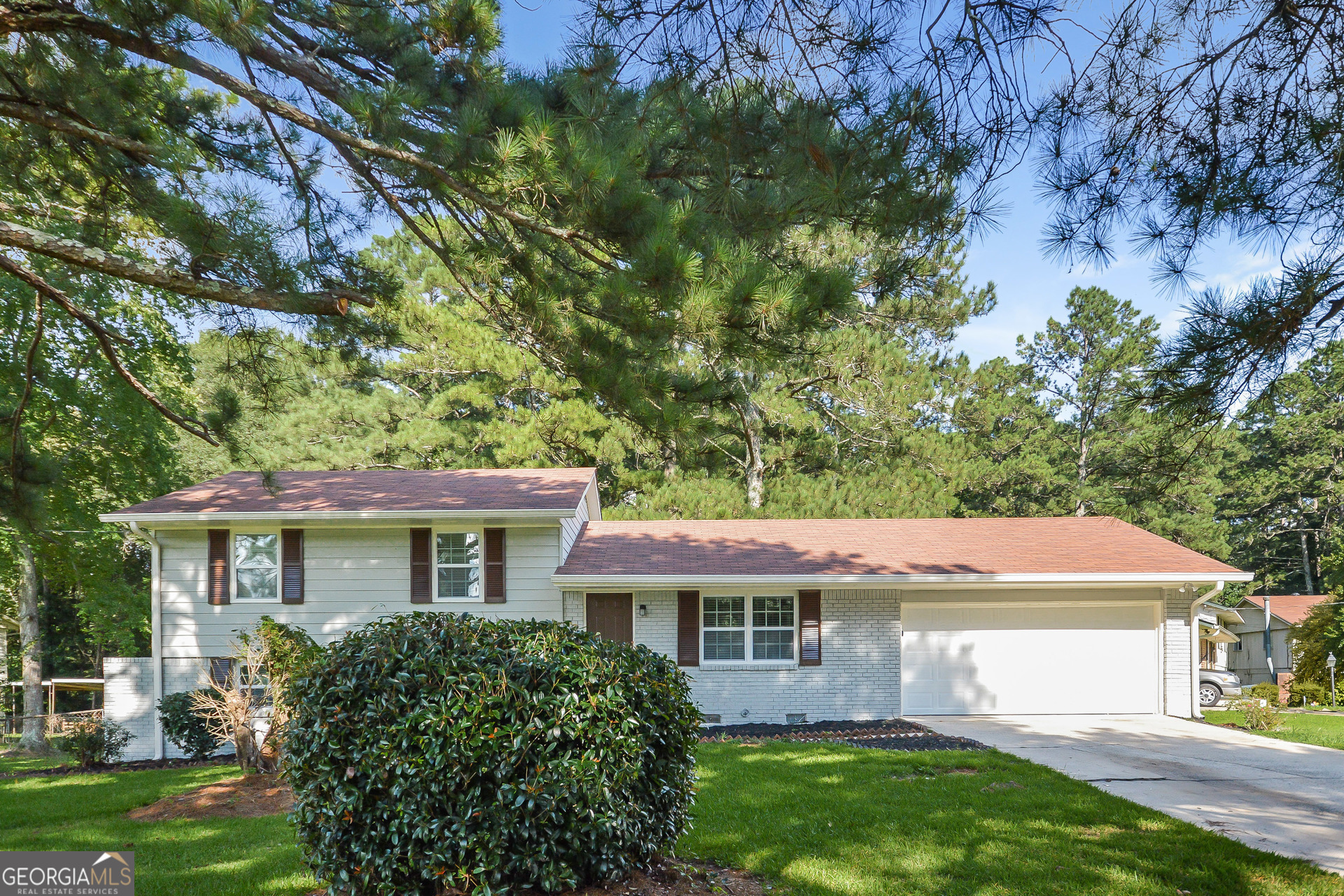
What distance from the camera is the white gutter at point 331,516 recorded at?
12.4 metres

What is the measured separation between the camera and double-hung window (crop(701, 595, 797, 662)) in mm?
13062

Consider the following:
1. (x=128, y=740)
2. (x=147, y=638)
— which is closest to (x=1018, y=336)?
(x=128, y=740)

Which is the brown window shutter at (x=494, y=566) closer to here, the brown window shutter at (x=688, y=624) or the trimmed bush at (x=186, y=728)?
the brown window shutter at (x=688, y=624)

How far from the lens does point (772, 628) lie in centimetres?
1313

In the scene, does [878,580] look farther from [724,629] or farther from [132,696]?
[132,696]

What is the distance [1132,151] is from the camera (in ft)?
14.0

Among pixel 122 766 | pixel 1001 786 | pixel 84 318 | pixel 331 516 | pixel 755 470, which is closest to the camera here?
pixel 84 318

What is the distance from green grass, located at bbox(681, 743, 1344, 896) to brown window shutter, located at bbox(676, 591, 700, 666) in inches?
198

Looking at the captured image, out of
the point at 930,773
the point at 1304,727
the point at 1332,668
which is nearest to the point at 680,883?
the point at 930,773

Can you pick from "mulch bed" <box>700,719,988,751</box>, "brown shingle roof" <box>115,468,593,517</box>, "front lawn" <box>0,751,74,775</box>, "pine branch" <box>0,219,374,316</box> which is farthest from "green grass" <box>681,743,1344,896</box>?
"front lawn" <box>0,751,74,775</box>

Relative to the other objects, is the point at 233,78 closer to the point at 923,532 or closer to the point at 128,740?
the point at 128,740

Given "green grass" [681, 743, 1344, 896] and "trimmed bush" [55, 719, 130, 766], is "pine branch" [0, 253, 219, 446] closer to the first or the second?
"green grass" [681, 743, 1344, 896]

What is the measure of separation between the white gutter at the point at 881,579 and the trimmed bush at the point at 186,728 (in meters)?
Answer: 5.37

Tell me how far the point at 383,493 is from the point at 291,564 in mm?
1767
